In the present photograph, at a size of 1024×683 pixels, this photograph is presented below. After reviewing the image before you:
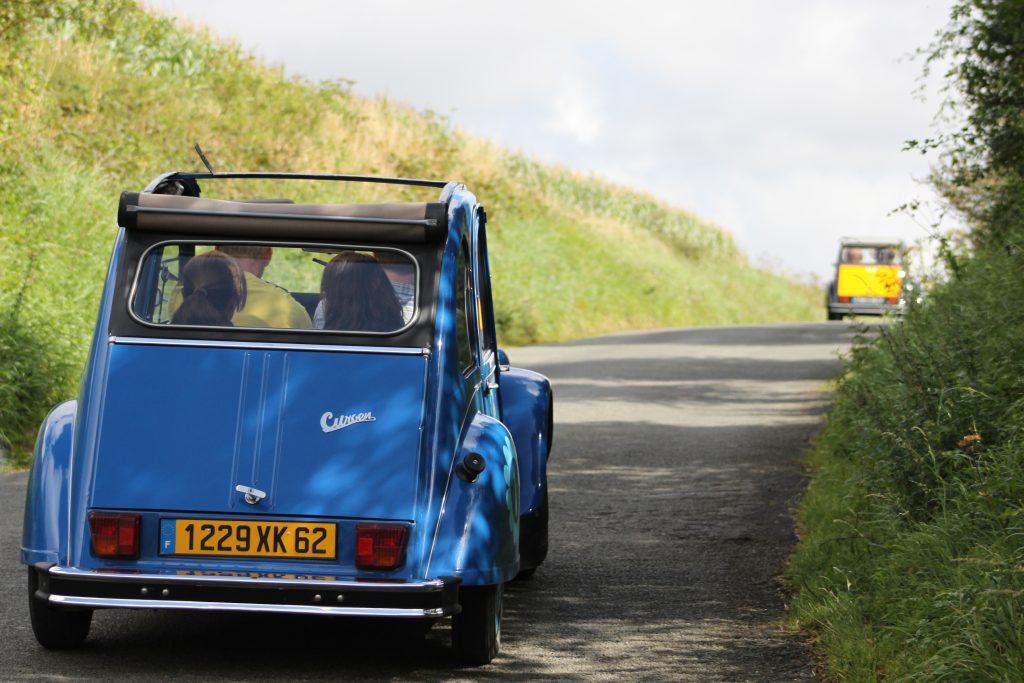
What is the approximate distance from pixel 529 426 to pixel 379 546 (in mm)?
2010

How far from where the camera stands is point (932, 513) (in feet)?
24.2

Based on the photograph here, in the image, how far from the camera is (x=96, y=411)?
233 inches

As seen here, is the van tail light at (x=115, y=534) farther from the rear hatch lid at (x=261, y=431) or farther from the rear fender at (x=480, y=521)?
the rear fender at (x=480, y=521)

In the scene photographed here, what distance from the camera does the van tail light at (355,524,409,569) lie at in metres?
5.70

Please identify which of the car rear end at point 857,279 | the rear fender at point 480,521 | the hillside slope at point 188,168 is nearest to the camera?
the rear fender at point 480,521

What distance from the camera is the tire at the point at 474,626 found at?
6.09 meters

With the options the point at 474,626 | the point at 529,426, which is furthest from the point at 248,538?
the point at 529,426

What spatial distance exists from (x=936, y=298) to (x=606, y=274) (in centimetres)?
3328

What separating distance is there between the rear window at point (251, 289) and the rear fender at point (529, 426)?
4.75ft

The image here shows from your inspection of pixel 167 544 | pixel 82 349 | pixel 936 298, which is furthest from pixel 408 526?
pixel 82 349

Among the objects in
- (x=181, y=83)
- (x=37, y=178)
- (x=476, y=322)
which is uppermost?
(x=181, y=83)

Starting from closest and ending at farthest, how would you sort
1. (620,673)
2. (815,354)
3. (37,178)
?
(620,673), (37,178), (815,354)

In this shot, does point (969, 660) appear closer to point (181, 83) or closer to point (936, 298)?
point (936, 298)

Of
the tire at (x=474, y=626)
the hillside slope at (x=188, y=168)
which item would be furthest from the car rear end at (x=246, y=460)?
the hillside slope at (x=188, y=168)
